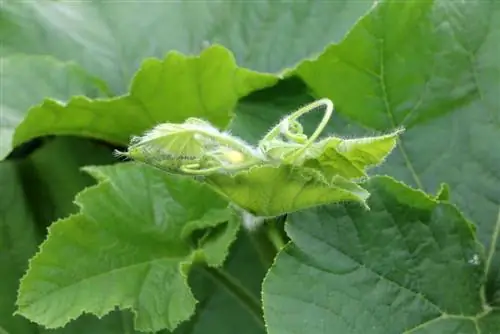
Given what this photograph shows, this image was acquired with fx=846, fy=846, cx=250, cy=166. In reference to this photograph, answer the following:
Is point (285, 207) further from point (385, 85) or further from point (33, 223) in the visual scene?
point (33, 223)

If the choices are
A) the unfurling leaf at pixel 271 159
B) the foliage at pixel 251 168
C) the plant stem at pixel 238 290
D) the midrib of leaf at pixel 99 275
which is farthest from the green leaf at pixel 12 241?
the unfurling leaf at pixel 271 159

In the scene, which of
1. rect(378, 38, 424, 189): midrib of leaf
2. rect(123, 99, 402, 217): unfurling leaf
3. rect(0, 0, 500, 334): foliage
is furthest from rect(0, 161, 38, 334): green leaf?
rect(378, 38, 424, 189): midrib of leaf

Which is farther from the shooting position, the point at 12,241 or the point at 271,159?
the point at 12,241

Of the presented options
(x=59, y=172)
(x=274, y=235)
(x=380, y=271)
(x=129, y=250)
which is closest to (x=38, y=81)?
(x=59, y=172)

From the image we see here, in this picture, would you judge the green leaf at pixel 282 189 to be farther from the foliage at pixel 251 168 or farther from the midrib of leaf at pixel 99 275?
the midrib of leaf at pixel 99 275

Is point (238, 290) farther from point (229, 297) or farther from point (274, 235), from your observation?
point (274, 235)
